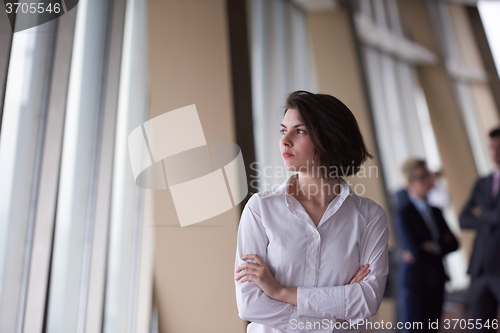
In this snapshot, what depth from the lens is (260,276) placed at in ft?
3.85

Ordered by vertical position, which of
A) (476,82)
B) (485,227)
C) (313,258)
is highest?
(476,82)

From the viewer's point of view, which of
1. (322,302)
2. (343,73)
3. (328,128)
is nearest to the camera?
(322,302)

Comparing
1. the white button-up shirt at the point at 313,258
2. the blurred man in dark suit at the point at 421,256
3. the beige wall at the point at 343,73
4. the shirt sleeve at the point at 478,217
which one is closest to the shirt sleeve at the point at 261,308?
the white button-up shirt at the point at 313,258

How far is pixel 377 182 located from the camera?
3592 millimetres

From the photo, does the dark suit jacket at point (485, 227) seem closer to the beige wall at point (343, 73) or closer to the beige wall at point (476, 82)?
the beige wall at point (343, 73)

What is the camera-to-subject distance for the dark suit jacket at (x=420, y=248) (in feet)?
8.18

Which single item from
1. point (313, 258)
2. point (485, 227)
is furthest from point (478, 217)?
point (313, 258)

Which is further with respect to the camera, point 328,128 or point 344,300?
point 328,128

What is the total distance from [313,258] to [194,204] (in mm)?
864

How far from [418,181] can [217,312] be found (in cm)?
184

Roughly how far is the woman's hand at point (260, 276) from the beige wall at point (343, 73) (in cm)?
196

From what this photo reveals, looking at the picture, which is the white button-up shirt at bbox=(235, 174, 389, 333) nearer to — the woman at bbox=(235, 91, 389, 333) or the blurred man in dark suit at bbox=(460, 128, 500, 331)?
the woman at bbox=(235, 91, 389, 333)

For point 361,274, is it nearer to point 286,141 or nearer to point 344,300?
point 344,300

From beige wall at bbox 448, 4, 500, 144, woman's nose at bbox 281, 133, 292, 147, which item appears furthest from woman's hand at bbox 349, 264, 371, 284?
beige wall at bbox 448, 4, 500, 144
